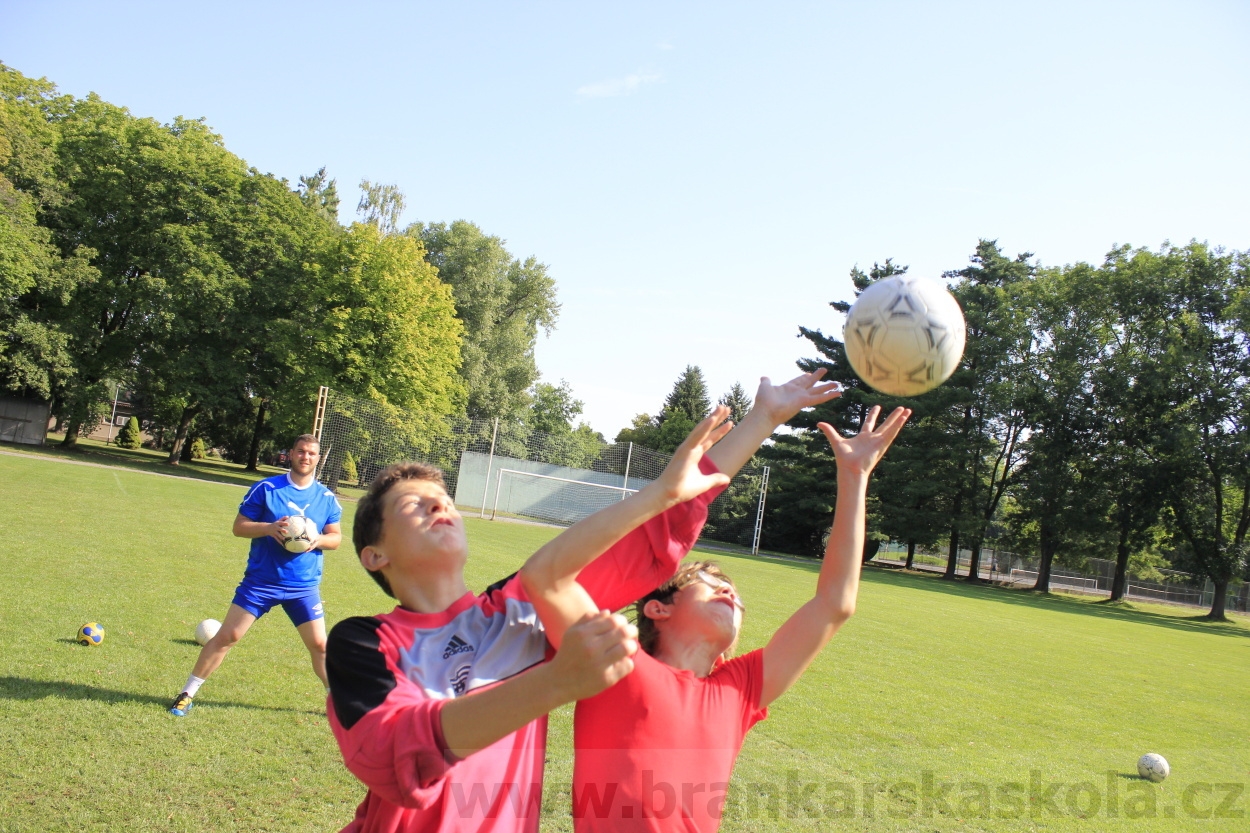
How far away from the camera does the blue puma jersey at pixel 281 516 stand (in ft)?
20.1

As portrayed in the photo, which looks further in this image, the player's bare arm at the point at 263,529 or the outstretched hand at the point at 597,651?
the player's bare arm at the point at 263,529

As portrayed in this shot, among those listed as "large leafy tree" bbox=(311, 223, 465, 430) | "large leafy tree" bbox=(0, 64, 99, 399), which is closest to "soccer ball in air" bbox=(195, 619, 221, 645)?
"large leafy tree" bbox=(311, 223, 465, 430)

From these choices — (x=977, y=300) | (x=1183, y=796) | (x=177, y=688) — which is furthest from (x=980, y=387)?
(x=177, y=688)

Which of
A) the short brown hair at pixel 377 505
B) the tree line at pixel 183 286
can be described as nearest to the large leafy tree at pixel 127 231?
the tree line at pixel 183 286

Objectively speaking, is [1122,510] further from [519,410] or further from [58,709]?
[58,709]

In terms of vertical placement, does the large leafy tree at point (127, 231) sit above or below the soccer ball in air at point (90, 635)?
above

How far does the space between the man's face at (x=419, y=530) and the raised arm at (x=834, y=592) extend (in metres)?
0.94

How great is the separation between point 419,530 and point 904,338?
201 centimetres

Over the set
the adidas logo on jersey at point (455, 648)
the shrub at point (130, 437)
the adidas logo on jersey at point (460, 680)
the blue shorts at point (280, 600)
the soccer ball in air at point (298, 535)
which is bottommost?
the shrub at point (130, 437)

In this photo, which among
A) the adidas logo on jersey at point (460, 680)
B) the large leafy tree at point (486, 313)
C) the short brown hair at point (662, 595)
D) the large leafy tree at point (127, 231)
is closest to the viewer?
the adidas logo on jersey at point (460, 680)

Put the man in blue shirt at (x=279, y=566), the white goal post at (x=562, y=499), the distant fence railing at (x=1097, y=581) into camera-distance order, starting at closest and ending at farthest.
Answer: the man in blue shirt at (x=279, y=566) < the white goal post at (x=562, y=499) < the distant fence railing at (x=1097, y=581)

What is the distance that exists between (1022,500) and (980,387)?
224 inches

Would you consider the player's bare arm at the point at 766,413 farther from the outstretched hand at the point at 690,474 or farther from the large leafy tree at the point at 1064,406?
the large leafy tree at the point at 1064,406

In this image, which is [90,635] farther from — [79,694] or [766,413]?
[766,413]
